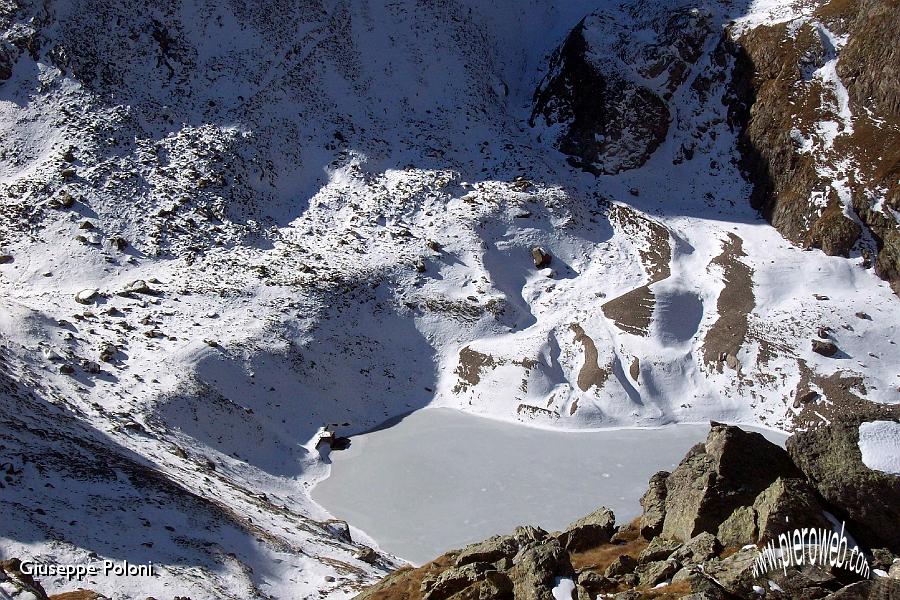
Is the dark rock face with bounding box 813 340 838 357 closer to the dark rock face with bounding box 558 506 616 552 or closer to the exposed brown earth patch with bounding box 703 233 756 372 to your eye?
the exposed brown earth patch with bounding box 703 233 756 372

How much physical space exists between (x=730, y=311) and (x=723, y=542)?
117ft

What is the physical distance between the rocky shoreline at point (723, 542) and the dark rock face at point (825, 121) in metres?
37.6

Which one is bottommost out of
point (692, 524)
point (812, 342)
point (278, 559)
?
point (278, 559)

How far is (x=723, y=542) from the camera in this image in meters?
14.6

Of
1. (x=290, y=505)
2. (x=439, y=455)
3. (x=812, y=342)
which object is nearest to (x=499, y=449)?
(x=439, y=455)

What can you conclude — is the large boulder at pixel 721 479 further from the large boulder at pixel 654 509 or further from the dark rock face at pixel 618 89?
the dark rock face at pixel 618 89

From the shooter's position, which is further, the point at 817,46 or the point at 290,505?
the point at 817,46

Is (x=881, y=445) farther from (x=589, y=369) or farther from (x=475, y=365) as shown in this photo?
(x=475, y=365)

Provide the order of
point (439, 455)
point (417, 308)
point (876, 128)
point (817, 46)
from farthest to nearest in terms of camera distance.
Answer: point (817, 46) < point (876, 128) < point (417, 308) < point (439, 455)

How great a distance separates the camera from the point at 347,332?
46.9 metres

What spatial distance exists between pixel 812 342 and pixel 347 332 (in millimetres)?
26709

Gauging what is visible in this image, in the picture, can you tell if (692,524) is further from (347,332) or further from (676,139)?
(676,139)

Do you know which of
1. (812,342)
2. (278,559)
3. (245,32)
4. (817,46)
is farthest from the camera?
(245,32)

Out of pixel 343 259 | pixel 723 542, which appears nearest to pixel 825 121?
pixel 343 259
